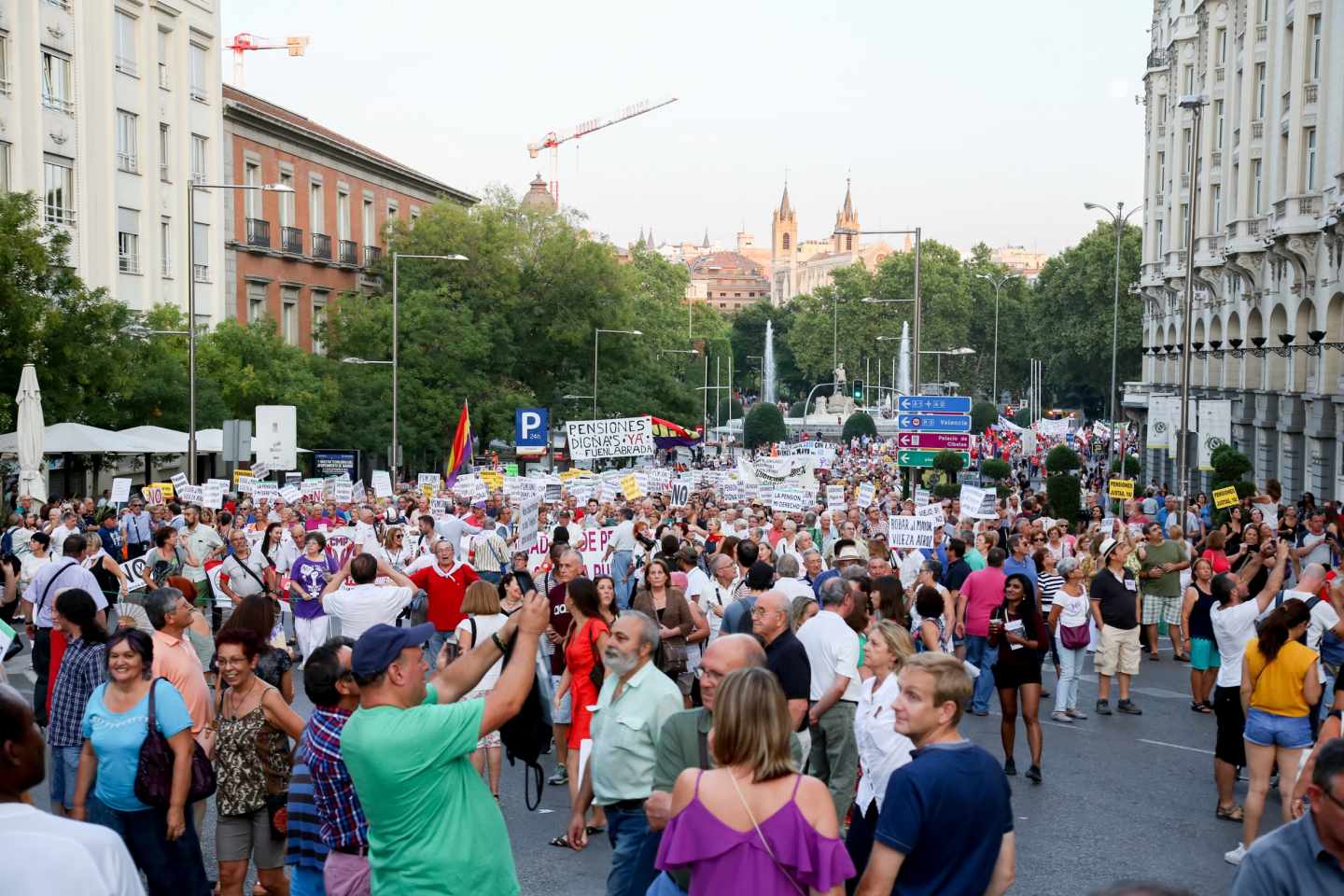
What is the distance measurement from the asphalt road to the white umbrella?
13930 millimetres

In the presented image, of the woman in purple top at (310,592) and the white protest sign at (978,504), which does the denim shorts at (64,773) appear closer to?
the woman in purple top at (310,592)

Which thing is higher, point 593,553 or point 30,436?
point 30,436

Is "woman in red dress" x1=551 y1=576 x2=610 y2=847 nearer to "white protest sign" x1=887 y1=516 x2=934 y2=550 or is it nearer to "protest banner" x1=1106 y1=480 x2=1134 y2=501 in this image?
"white protest sign" x1=887 y1=516 x2=934 y2=550

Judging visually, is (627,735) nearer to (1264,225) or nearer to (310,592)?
(310,592)

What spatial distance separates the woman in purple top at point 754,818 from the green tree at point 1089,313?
9240cm

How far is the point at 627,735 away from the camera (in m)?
6.71

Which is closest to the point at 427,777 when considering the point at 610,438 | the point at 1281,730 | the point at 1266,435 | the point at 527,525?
the point at 1281,730

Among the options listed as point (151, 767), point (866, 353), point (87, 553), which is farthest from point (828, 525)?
point (866, 353)

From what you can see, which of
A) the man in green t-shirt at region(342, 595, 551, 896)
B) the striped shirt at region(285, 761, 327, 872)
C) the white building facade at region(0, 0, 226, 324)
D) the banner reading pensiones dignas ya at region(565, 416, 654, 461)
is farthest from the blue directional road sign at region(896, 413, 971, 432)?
the man in green t-shirt at region(342, 595, 551, 896)

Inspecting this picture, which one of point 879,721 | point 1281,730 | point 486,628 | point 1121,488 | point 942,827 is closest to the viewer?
point 942,827

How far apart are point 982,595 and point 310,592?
6.29m

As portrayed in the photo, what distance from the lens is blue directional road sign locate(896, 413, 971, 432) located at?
29234mm

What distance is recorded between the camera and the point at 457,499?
2734 cm

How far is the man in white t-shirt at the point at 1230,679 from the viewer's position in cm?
1012
